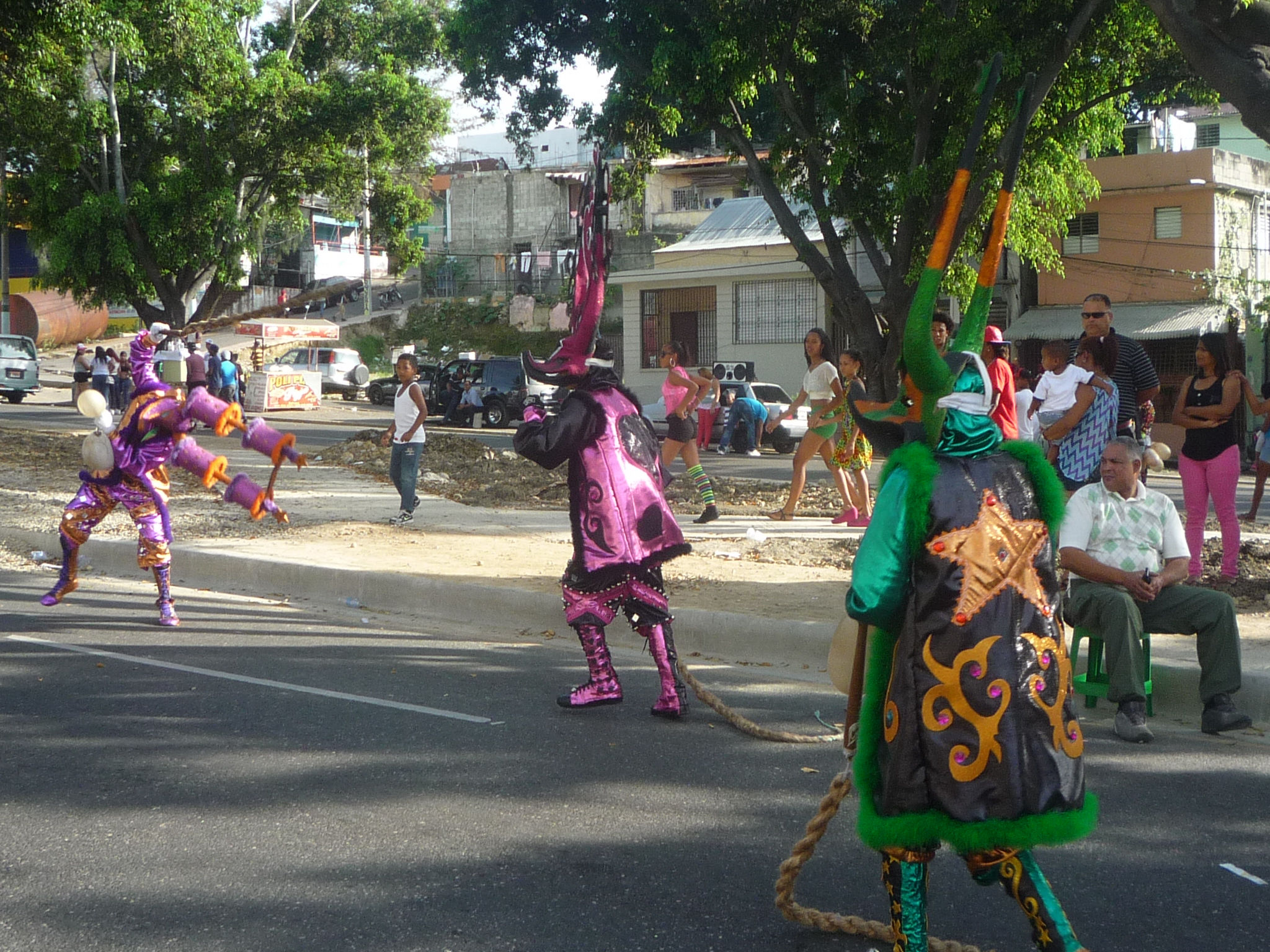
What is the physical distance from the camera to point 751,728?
5609mm

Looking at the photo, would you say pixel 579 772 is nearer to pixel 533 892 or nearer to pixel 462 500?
pixel 533 892

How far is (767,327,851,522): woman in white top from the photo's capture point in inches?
447

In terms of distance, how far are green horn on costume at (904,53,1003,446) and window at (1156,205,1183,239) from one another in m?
29.0

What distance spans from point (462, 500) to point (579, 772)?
941 cm

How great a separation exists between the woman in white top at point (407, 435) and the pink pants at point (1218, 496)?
6256 millimetres

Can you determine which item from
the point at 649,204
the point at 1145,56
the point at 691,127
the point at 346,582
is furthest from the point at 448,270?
the point at 346,582

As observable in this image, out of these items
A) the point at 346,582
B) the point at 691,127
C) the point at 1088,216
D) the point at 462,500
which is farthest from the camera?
the point at 1088,216

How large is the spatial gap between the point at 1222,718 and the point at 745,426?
19.0 meters

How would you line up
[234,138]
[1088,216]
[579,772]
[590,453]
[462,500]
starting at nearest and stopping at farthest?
[579,772], [590,453], [462,500], [234,138], [1088,216]

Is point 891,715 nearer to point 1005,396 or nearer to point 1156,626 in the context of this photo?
point 1156,626

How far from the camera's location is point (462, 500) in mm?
14297

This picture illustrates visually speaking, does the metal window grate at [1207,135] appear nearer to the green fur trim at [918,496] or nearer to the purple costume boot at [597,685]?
the purple costume boot at [597,685]

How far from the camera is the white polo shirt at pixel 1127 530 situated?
5871 mm

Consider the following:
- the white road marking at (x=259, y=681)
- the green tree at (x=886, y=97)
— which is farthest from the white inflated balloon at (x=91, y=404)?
the green tree at (x=886, y=97)
